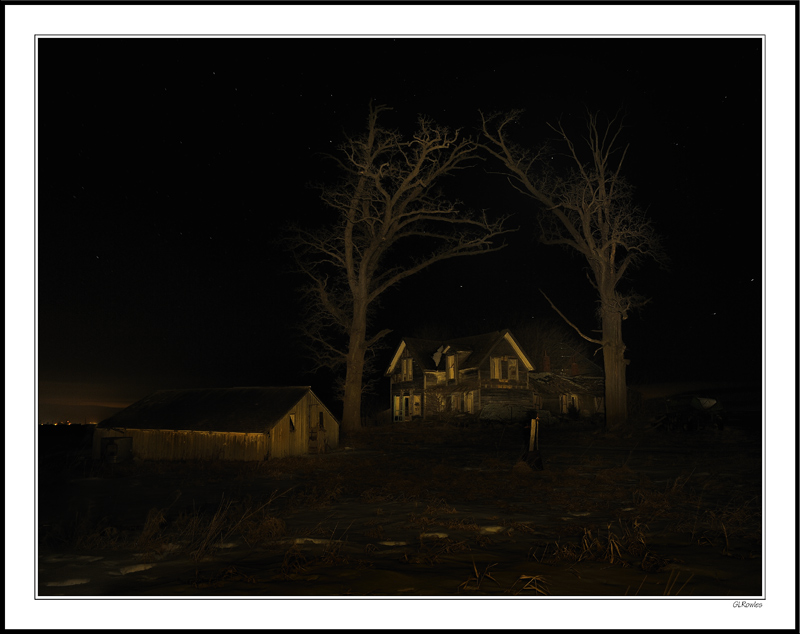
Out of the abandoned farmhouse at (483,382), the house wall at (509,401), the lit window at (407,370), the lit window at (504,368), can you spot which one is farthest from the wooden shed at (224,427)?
the lit window at (407,370)

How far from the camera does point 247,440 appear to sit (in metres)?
24.8

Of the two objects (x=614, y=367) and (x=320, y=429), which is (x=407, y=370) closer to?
(x=614, y=367)

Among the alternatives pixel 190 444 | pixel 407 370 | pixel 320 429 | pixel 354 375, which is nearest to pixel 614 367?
pixel 354 375

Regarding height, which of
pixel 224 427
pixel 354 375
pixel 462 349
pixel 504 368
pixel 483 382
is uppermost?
pixel 462 349

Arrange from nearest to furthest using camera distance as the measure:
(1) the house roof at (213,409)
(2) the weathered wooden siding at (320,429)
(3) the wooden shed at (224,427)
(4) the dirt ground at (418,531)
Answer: (4) the dirt ground at (418,531) → (3) the wooden shed at (224,427) → (1) the house roof at (213,409) → (2) the weathered wooden siding at (320,429)

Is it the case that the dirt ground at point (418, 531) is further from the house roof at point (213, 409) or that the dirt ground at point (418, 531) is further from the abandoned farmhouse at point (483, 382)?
the abandoned farmhouse at point (483, 382)

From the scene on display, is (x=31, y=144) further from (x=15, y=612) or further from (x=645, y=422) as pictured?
(x=645, y=422)

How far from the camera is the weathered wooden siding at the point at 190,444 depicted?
24625mm

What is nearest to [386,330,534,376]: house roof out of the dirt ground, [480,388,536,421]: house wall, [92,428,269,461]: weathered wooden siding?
Result: [480,388,536,421]: house wall

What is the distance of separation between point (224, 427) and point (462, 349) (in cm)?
2619

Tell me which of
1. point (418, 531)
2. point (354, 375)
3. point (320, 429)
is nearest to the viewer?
point (418, 531)

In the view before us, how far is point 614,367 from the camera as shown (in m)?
29.8

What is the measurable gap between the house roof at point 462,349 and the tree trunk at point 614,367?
16.6m

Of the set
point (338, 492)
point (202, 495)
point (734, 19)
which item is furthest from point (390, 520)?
point (734, 19)
